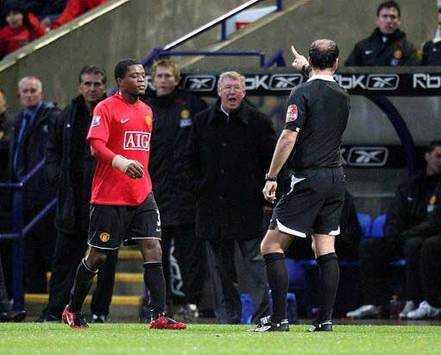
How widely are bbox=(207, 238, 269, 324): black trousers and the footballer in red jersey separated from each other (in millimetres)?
2236

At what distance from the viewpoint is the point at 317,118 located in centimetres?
1241

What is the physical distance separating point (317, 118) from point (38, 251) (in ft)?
21.4

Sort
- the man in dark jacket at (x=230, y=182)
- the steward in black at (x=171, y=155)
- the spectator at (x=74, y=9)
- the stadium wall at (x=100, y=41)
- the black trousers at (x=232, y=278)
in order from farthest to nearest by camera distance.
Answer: the spectator at (x=74, y=9), the stadium wall at (x=100, y=41), the steward in black at (x=171, y=155), the man in dark jacket at (x=230, y=182), the black trousers at (x=232, y=278)

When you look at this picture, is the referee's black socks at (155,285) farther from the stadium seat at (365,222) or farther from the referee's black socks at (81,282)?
the stadium seat at (365,222)

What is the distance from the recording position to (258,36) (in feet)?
65.3

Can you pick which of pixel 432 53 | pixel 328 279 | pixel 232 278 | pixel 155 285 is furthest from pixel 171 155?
pixel 328 279

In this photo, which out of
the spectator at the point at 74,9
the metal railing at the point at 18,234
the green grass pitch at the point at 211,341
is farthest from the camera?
the spectator at the point at 74,9

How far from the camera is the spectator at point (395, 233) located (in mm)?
17078

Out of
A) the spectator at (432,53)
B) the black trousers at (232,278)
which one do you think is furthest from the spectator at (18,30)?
the black trousers at (232,278)

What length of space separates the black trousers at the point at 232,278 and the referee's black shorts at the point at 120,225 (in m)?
2.37

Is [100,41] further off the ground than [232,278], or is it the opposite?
[100,41]

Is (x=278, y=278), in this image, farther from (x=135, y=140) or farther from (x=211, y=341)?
(x=135, y=140)

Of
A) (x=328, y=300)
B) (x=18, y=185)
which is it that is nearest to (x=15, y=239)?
(x=18, y=185)

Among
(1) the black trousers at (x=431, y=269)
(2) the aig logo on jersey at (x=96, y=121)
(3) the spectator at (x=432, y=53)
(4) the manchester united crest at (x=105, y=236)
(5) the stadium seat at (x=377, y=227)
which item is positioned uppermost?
(3) the spectator at (x=432, y=53)
